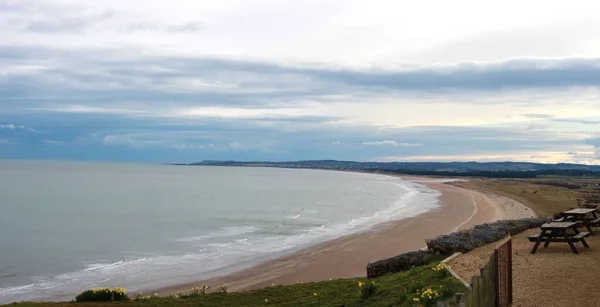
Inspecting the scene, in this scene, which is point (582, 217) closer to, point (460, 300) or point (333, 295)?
point (333, 295)

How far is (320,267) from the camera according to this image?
19484 mm

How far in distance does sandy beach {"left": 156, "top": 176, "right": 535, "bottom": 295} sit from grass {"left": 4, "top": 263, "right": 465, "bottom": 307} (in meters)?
4.35

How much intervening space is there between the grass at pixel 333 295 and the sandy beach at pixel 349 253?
14.3ft

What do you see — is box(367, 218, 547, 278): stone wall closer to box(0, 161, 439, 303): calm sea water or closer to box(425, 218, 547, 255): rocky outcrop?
box(425, 218, 547, 255): rocky outcrop

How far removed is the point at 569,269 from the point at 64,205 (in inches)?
1812

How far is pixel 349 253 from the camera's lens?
72.8ft

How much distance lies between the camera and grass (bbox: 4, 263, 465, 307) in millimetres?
9148

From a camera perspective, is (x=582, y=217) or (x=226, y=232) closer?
(x=582, y=217)

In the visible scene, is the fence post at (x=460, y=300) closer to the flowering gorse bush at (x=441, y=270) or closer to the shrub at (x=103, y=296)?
the flowering gorse bush at (x=441, y=270)

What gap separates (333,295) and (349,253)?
1122 centimetres

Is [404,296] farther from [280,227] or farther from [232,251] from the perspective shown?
[280,227]

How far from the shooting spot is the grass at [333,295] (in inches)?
360

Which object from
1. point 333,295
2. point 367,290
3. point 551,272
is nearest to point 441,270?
point 367,290

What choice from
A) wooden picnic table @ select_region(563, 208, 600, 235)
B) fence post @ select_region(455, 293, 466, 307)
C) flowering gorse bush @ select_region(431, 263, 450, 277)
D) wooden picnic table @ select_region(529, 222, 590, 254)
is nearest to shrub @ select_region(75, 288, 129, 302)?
flowering gorse bush @ select_region(431, 263, 450, 277)
